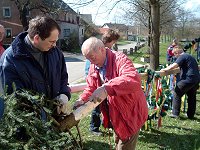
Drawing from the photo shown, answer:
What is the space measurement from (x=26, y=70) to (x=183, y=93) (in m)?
4.33

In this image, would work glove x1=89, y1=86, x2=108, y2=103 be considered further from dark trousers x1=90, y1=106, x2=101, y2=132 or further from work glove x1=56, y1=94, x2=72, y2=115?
dark trousers x1=90, y1=106, x2=101, y2=132

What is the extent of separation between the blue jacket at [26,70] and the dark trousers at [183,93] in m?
3.97

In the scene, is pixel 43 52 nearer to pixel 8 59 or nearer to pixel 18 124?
pixel 8 59

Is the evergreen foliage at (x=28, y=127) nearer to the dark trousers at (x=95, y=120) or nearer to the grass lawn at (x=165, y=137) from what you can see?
the grass lawn at (x=165, y=137)

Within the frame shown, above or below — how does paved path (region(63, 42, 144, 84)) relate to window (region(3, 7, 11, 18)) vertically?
below

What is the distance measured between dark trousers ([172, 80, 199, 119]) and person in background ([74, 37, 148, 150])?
10.1ft

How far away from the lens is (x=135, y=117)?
9.62 feet

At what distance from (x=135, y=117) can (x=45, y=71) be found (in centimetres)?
103

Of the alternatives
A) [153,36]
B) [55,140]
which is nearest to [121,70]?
[55,140]

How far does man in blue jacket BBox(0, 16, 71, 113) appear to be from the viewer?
2.13m

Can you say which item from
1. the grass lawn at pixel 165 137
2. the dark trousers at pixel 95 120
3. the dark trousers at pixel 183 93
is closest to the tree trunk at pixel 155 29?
the dark trousers at pixel 183 93

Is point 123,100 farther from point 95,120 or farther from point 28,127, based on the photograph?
point 95,120

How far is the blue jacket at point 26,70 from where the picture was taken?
7.25 ft

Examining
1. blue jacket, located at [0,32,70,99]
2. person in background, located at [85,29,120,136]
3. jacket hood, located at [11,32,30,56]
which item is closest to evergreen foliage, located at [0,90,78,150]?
blue jacket, located at [0,32,70,99]
